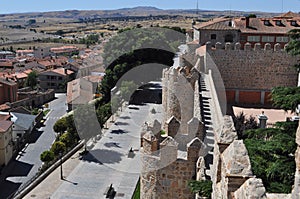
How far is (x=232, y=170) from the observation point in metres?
3.51

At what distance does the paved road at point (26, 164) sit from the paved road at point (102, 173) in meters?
2.60

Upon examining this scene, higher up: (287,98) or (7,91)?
(287,98)

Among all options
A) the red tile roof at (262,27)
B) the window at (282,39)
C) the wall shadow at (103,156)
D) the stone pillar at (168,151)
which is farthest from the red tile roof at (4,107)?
the stone pillar at (168,151)

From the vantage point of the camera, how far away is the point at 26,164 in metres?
24.6

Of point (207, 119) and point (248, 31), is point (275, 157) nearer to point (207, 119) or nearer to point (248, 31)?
point (207, 119)

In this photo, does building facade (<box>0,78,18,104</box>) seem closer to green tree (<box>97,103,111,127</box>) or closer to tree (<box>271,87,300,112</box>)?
green tree (<box>97,103,111,127</box>)

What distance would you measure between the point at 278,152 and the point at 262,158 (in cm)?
32

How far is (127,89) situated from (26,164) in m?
10.5

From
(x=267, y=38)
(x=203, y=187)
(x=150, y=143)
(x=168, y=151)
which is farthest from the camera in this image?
(x=267, y=38)

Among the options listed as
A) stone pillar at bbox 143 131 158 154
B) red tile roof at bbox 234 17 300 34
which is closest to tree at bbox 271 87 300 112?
stone pillar at bbox 143 131 158 154

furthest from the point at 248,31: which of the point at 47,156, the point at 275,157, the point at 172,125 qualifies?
the point at 275,157

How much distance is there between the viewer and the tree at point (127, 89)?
32.2 metres

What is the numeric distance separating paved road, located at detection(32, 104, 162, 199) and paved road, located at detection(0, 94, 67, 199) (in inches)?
102

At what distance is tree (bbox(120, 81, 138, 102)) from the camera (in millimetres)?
32188
